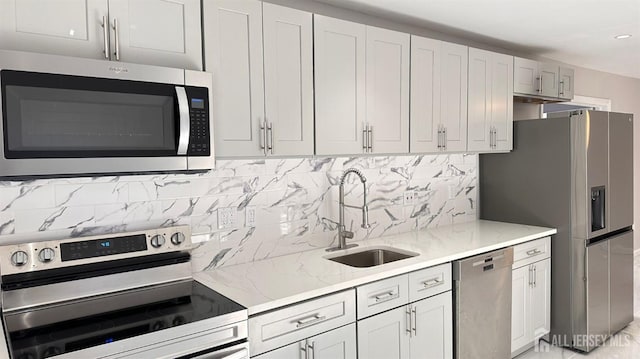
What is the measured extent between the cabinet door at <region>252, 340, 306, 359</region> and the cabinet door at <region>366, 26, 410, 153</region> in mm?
1194

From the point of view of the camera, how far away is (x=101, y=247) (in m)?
1.99

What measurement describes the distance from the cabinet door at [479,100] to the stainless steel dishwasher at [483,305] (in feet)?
2.72

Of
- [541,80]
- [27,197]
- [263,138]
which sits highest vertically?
[541,80]

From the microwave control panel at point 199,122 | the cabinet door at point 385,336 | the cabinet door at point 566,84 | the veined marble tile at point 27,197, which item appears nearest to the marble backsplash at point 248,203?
the veined marble tile at point 27,197

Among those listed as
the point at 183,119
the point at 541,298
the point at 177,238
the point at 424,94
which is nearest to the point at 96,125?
the point at 183,119

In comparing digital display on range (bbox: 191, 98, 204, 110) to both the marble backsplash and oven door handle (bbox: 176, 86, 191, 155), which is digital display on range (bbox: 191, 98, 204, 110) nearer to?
oven door handle (bbox: 176, 86, 191, 155)

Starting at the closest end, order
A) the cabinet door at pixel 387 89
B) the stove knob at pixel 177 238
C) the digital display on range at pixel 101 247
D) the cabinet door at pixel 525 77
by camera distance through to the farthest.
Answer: the digital display on range at pixel 101 247
the stove knob at pixel 177 238
the cabinet door at pixel 387 89
the cabinet door at pixel 525 77

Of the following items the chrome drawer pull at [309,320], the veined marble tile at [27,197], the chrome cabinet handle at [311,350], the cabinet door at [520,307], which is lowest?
the cabinet door at [520,307]

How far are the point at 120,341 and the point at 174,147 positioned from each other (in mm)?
754

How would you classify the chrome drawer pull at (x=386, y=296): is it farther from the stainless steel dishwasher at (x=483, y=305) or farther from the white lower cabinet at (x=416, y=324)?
the stainless steel dishwasher at (x=483, y=305)

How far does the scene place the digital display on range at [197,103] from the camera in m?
1.90

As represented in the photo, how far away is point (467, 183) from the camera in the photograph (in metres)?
3.88

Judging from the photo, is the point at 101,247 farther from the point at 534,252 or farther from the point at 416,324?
the point at 534,252

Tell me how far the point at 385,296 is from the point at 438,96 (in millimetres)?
1425
